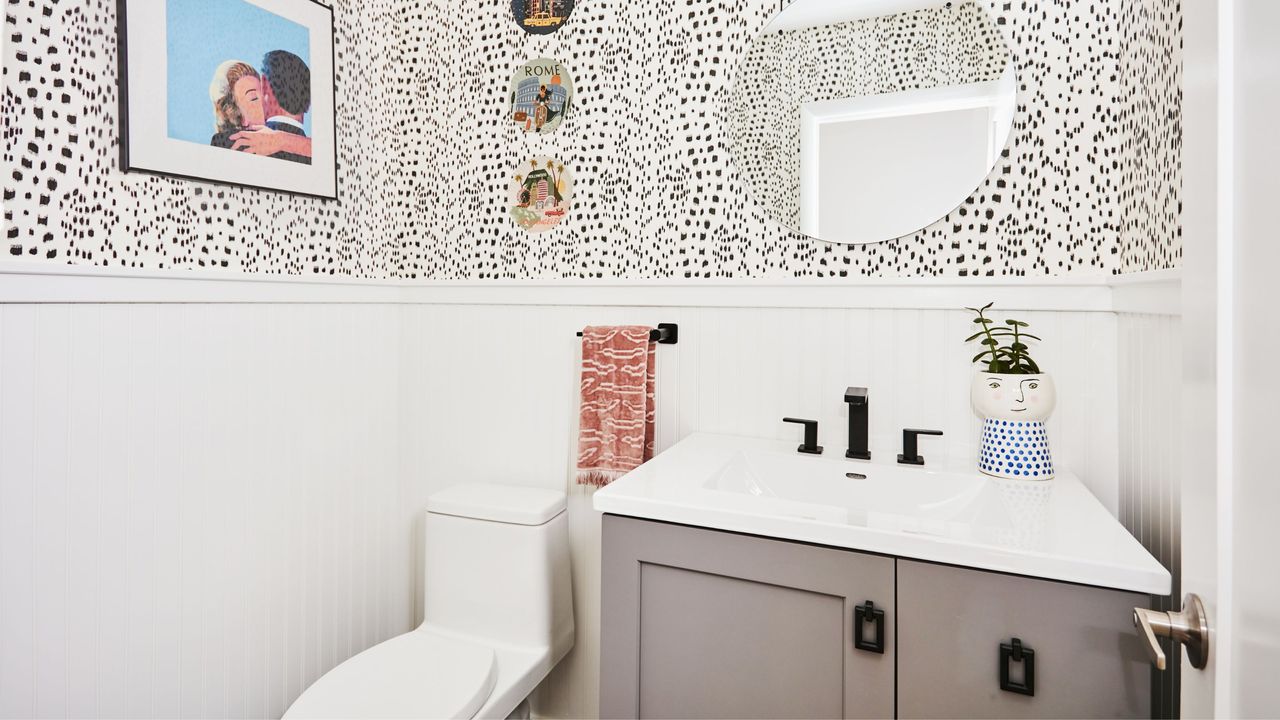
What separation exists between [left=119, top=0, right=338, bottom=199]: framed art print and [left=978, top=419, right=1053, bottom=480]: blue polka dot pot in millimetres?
1752

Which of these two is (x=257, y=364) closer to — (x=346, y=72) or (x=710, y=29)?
(x=346, y=72)

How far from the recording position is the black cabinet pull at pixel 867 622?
908 millimetres

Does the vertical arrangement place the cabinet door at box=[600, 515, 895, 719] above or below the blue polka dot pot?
below

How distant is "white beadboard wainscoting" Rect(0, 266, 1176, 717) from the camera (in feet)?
3.85

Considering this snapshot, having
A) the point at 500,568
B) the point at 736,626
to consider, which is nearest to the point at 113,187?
the point at 500,568

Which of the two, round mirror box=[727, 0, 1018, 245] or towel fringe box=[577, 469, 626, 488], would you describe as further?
towel fringe box=[577, 469, 626, 488]

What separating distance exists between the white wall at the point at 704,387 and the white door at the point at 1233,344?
0.80m

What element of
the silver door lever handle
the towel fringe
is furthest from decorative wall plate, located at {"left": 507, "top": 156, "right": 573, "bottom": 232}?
the silver door lever handle

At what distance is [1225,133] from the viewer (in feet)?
1.69

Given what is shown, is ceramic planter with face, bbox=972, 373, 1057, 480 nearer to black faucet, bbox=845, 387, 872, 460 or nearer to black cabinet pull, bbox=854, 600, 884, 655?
black faucet, bbox=845, 387, 872, 460

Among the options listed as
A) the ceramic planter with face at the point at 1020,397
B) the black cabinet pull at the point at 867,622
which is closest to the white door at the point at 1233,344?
the black cabinet pull at the point at 867,622

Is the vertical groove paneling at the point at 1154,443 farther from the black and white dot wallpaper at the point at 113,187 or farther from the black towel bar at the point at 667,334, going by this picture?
the black and white dot wallpaper at the point at 113,187

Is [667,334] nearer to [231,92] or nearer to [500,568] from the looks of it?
[500,568]

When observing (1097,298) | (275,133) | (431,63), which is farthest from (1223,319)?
(431,63)
